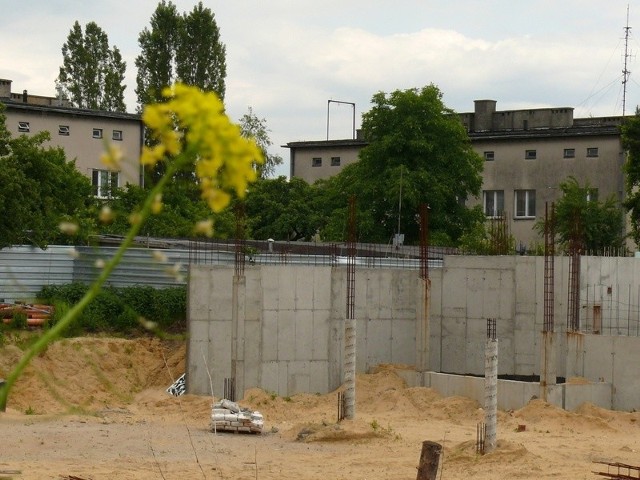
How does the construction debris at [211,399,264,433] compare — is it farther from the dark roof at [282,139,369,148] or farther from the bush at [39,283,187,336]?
the dark roof at [282,139,369,148]

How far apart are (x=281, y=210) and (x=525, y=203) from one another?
32.7 feet

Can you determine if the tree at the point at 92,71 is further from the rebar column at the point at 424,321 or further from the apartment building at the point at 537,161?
the rebar column at the point at 424,321

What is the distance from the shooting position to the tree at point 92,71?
2586 inches

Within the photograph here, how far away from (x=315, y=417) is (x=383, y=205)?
2183 cm

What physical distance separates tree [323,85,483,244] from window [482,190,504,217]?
3898 millimetres

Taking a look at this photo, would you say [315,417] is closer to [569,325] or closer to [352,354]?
[352,354]

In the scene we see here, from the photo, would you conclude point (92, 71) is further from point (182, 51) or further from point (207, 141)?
point (207, 141)

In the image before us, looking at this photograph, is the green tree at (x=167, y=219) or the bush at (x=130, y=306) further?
the green tree at (x=167, y=219)

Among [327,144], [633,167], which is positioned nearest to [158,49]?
[327,144]

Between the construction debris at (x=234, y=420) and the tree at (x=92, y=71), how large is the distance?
4413cm

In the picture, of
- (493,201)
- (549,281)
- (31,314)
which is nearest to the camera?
(549,281)

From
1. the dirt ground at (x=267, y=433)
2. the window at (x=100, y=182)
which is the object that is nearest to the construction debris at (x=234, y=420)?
the dirt ground at (x=267, y=433)

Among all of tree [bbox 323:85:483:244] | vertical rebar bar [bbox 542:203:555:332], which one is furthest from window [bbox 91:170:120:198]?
vertical rebar bar [bbox 542:203:555:332]

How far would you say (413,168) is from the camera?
46.0m
